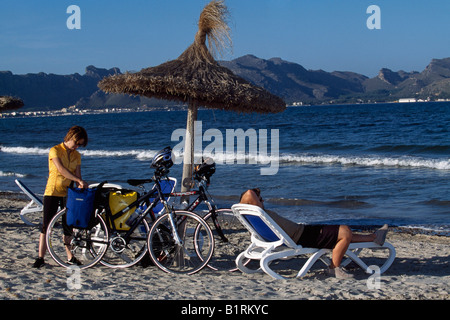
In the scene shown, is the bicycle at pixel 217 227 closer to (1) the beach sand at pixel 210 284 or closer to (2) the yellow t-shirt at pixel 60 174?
(1) the beach sand at pixel 210 284

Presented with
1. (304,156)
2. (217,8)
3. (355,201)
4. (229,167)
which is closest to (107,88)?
(217,8)

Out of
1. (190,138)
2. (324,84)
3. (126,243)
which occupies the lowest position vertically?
(126,243)

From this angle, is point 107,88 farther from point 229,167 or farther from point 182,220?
point 229,167

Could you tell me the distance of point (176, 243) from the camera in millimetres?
5180

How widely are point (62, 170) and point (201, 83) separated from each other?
Answer: 1865mm

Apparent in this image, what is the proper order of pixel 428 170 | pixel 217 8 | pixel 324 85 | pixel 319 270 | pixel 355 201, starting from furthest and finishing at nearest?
pixel 324 85
pixel 428 170
pixel 355 201
pixel 217 8
pixel 319 270

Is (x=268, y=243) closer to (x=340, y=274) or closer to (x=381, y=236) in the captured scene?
(x=340, y=274)

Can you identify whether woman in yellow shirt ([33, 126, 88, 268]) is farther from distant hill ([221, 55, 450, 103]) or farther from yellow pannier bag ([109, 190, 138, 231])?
distant hill ([221, 55, 450, 103])

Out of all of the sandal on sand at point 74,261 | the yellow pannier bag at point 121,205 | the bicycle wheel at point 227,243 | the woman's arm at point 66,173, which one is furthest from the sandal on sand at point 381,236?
the sandal on sand at point 74,261

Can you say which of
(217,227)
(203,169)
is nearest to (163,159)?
(203,169)

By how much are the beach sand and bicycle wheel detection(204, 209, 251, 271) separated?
0.42 metres

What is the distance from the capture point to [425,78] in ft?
583

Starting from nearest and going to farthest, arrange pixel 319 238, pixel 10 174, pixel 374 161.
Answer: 1. pixel 319 238
2. pixel 10 174
3. pixel 374 161
